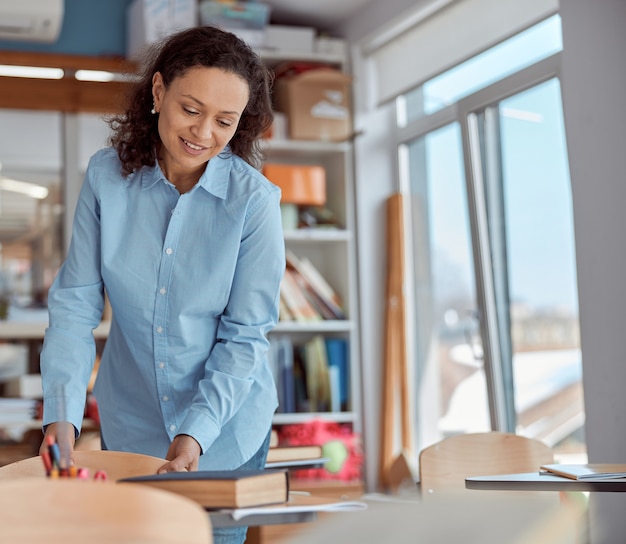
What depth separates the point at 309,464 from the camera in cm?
181

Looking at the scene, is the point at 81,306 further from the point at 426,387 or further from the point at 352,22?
the point at 352,22

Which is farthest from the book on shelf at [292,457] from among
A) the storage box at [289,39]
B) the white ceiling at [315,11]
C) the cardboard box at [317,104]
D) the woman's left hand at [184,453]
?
the white ceiling at [315,11]

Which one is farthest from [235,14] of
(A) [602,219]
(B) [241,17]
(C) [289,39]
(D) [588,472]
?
(D) [588,472]

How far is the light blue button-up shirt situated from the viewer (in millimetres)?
1590

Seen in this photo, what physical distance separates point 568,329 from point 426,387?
98 cm

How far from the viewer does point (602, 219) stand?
2.83 m

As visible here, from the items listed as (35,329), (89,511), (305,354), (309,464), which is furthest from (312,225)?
(89,511)

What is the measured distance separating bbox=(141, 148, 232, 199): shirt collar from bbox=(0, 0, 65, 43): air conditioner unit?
7.62ft

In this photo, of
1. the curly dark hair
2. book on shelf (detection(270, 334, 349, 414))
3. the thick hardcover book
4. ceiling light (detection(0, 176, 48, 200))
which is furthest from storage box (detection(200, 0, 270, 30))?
the thick hardcover book

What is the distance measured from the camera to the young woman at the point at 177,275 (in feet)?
5.14

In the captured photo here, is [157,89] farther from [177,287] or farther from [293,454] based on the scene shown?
[293,454]

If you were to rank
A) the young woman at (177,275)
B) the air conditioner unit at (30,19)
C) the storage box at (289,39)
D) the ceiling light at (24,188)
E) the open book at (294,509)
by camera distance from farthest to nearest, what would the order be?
the storage box at (289,39)
the ceiling light at (24,188)
the air conditioner unit at (30,19)
the young woman at (177,275)
the open book at (294,509)

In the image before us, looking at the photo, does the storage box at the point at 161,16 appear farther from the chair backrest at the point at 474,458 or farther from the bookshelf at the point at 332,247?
the chair backrest at the point at 474,458

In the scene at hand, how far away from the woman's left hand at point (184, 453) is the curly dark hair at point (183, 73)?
1.61 ft
